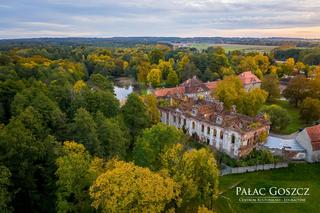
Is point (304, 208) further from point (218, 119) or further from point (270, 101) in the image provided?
point (270, 101)

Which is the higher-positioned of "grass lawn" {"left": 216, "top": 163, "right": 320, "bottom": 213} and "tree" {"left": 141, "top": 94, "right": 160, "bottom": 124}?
"tree" {"left": 141, "top": 94, "right": 160, "bottom": 124}

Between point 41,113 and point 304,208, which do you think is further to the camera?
point 41,113

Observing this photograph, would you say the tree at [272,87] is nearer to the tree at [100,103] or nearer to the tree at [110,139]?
the tree at [100,103]

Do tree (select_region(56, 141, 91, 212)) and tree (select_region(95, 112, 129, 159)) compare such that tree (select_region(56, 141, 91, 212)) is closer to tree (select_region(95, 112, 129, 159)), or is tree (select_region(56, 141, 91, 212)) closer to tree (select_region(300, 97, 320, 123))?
tree (select_region(95, 112, 129, 159))

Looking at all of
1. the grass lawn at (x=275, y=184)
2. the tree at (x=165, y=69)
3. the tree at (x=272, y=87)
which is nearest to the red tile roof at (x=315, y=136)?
the grass lawn at (x=275, y=184)

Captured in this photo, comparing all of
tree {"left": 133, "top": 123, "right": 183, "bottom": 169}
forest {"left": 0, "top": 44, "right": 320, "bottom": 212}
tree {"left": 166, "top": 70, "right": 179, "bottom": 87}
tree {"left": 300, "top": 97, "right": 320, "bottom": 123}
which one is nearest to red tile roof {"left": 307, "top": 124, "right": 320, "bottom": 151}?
forest {"left": 0, "top": 44, "right": 320, "bottom": 212}

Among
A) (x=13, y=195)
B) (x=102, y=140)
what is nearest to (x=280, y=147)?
(x=102, y=140)
